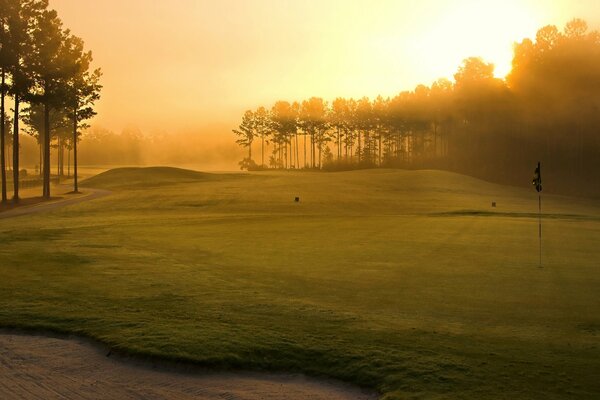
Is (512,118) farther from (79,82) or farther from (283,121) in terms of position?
(79,82)

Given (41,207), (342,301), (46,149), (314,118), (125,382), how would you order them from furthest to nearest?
(314,118), (46,149), (41,207), (342,301), (125,382)

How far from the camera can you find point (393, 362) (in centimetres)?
969

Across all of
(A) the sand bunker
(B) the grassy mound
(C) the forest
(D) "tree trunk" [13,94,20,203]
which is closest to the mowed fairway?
(A) the sand bunker

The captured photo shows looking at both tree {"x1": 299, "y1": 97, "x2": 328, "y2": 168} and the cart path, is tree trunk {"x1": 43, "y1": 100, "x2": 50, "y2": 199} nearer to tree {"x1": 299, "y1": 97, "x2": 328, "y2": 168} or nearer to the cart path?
the cart path

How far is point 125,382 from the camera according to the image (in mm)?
9281

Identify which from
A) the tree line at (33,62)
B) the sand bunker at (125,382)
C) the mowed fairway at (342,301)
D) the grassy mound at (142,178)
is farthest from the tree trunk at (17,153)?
the sand bunker at (125,382)

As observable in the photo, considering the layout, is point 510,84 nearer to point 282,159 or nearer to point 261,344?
point 282,159

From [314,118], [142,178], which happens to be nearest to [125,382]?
[142,178]

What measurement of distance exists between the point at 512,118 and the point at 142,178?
81.7 m

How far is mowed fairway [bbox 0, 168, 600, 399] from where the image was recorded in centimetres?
963

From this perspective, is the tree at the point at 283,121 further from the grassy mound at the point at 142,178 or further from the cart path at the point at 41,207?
the cart path at the point at 41,207

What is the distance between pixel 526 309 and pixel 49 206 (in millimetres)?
51287

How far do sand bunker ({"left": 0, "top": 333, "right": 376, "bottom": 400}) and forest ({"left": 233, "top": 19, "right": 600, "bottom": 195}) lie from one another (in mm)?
112176

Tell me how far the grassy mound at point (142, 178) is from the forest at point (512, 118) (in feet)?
180
